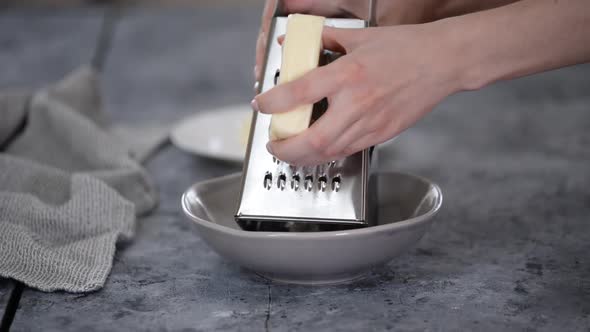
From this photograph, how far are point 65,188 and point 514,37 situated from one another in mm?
680

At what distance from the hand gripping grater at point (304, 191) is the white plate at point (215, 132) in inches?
17.1

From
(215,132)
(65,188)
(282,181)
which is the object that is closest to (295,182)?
(282,181)

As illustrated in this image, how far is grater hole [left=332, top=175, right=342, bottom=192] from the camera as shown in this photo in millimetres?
881

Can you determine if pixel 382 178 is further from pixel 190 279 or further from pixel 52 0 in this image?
pixel 52 0

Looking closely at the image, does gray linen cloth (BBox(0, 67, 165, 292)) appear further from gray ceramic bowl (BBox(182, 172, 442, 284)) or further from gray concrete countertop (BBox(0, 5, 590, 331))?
gray ceramic bowl (BBox(182, 172, 442, 284))

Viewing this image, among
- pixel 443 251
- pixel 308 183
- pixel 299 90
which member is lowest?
pixel 443 251

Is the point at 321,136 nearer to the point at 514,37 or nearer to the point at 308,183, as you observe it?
the point at 308,183

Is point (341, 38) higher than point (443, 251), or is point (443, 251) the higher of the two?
point (341, 38)

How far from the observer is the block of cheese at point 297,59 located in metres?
0.79

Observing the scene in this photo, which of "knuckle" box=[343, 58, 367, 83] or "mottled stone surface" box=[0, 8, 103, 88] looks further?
"mottled stone surface" box=[0, 8, 103, 88]

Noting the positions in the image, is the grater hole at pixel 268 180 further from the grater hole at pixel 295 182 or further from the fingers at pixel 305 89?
the fingers at pixel 305 89

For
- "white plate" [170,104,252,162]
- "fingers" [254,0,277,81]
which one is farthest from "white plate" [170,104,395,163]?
"fingers" [254,0,277,81]

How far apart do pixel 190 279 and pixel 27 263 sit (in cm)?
20

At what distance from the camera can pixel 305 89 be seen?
2.53 ft
